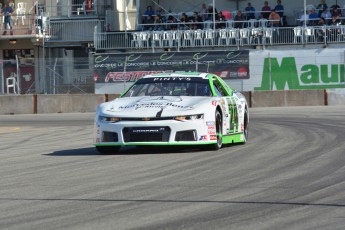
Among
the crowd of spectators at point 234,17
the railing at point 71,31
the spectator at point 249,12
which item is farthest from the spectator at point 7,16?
the spectator at point 249,12

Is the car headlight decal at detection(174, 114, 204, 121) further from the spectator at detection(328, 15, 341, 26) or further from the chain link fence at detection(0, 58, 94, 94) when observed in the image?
the spectator at detection(328, 15, 341, 26)

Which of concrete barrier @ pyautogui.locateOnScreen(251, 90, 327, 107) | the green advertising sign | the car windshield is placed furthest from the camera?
the green advertising sign

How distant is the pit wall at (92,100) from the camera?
33562 mm

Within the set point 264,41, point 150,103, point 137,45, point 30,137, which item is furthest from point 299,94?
point 150,103

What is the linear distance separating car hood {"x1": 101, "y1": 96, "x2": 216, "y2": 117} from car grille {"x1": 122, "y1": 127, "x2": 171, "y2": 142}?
21 centimetres

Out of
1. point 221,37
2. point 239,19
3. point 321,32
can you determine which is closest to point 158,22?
point 221,37

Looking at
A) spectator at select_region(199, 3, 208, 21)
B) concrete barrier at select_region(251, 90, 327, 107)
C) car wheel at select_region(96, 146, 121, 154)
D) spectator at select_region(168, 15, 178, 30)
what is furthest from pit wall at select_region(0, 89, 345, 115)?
car wheel at select_region(96, 146, 121, 154)

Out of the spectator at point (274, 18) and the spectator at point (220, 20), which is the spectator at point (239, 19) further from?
the spectator at point (274, 18)

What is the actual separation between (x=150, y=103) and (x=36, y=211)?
19.5ft

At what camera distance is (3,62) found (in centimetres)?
3688

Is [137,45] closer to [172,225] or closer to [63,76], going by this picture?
[63,76]

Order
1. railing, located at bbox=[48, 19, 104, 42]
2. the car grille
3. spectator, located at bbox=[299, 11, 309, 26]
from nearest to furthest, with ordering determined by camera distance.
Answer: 1. the car grille
2. spectator, located at bbox=[299, 11, 309, 26]
3. railing, located at bbox=[48, 19, 104, 42]

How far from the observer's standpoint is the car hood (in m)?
13.4

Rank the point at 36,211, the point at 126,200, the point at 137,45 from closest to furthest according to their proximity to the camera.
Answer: the point at 36,211 < the point at 126,200 < the point at 137,45
